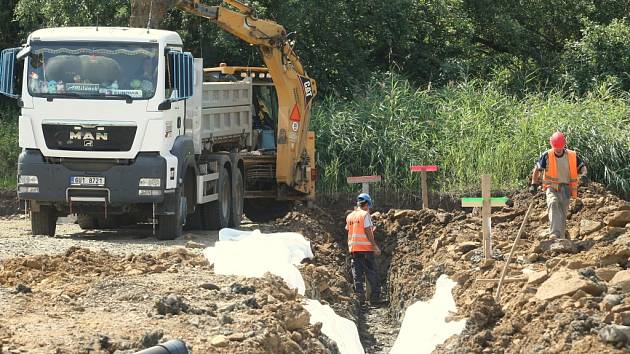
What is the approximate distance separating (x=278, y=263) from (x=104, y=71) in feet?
15.0

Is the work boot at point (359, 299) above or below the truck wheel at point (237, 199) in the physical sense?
below

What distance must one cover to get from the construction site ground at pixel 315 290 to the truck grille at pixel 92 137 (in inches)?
54.2

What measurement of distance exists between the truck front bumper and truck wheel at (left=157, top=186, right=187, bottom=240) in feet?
1.85

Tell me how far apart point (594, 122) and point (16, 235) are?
11038 mm

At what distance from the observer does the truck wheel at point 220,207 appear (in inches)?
759

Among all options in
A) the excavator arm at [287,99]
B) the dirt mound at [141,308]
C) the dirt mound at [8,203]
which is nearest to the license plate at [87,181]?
the dirt mound at [141,308]

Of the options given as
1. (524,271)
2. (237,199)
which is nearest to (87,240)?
(237,199)

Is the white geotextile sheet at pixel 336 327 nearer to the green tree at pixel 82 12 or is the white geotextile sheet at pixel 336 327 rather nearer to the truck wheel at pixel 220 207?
the truck wheel at pixel 220 207

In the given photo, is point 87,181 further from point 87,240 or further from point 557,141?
point 557,141

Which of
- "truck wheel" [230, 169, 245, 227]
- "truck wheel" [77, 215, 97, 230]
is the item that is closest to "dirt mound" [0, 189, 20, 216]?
"truck wheel" [77, 215, 97, 230]

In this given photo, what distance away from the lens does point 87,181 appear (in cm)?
1703

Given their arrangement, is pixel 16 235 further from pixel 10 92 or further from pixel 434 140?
pixel 434 140

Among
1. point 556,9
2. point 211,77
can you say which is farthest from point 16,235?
point 556,9

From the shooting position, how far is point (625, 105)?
24.1 metres
